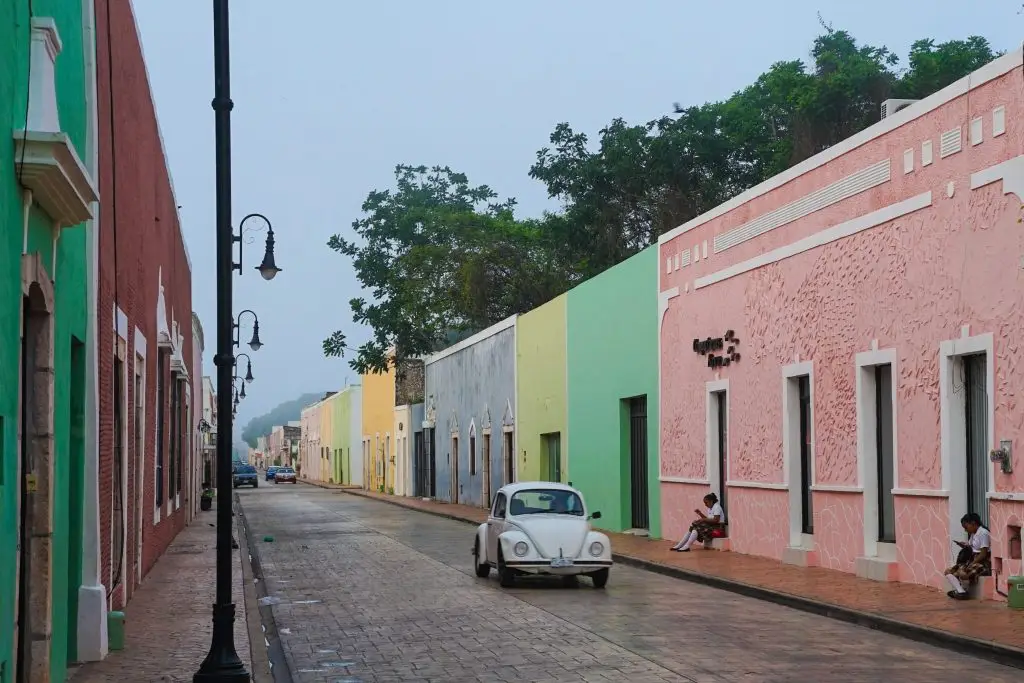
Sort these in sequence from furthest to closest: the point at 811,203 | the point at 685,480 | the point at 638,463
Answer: the point at 638,463 → the point at 685,480 → the point at 811,203

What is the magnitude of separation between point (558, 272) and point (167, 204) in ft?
96.9

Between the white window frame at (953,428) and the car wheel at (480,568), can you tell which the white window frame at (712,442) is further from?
the white window frame at (953,428)

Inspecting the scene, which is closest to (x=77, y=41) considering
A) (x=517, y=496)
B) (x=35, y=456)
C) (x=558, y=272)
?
(x=35, y=456)

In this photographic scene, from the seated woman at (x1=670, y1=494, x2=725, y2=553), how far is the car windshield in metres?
4.92

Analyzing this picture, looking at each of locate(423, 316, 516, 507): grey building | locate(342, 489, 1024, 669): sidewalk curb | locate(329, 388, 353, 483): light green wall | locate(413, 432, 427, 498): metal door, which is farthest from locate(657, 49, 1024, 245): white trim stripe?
locate(329, 388, 353, 483): light green wall

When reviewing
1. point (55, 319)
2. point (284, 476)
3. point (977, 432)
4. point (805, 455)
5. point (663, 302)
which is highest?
point (663, 302)

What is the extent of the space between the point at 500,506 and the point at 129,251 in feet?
22.7

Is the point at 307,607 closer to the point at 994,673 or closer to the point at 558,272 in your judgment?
the point at 994,673

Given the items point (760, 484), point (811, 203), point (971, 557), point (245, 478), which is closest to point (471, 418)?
point (760, 484)

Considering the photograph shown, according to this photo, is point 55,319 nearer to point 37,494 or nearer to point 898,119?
point 37,494

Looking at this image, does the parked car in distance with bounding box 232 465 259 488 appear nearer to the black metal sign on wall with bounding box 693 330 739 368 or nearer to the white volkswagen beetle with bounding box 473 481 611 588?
the black metal sign on wall with bounding box 693 330 739 368

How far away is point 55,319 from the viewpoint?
9.62 meters

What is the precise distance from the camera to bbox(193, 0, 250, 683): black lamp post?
10.3 meters

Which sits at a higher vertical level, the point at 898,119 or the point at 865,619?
the point at 898,119
